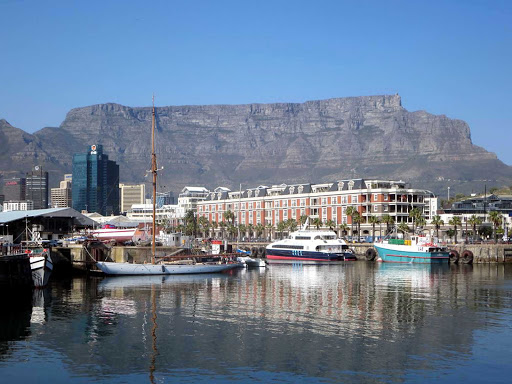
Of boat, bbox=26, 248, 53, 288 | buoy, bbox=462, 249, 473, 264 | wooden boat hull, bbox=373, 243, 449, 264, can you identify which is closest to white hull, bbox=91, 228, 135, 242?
boat, bbox=26, 248, 53, 288

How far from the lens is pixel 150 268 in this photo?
10562 centimetres

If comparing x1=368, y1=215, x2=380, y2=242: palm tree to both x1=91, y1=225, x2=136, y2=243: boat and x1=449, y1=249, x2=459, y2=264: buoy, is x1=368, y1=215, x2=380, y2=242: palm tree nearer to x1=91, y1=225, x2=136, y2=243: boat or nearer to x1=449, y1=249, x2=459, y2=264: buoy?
x1=449, y1=249, x2=459, y2=264: buoy

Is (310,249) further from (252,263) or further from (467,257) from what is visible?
(467,257)

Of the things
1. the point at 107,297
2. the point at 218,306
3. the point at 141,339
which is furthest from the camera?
the point at 107,297

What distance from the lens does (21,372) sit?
4469cm

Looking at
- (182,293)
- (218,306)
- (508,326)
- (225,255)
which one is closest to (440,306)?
(508,326)

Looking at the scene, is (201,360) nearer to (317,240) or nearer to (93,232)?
(93,232)

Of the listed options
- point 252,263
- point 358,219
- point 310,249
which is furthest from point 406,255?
point 358,219

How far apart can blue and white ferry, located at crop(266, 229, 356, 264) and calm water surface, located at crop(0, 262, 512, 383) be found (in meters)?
57.9

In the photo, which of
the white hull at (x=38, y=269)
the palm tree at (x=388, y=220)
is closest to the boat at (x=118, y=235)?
the white hull at (x=38, y=269)

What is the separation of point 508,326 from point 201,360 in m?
28.7

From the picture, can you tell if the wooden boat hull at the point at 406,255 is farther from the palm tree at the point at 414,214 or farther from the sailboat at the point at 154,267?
the sailboat at the point at 154,267

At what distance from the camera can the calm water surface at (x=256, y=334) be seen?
44.8 meters

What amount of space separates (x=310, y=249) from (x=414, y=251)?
21.9 m
